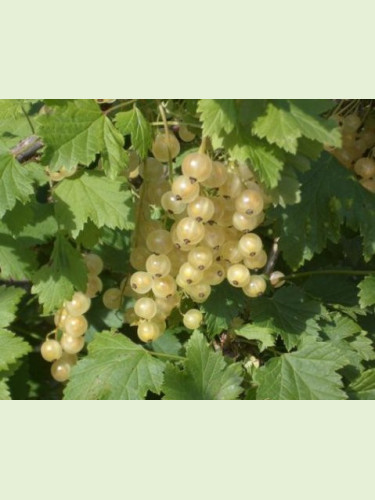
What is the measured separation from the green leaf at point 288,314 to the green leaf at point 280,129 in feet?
1.89

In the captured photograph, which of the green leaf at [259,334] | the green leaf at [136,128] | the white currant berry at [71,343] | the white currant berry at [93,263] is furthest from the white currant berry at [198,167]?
the white currant berry at [71,343]

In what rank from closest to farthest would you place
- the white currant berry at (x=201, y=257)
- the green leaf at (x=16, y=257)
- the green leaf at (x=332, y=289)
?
1. the white currant berry at (x=201, y=257)
2. the green leaf at (x=16, y=257)
3. the green leaf at (x=332, y=289)

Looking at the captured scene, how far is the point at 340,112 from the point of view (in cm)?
154

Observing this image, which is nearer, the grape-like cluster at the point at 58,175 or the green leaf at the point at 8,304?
the grape-like cluster at the point at 58,175

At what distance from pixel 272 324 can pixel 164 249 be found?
0.33 m

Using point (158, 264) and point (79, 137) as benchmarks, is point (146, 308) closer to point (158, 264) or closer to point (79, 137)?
point (158, 264)

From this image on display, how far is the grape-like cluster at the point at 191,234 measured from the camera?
1.28m

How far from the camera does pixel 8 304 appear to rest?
1.74 m

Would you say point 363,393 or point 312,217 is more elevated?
point 312,217

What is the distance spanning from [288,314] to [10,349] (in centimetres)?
68

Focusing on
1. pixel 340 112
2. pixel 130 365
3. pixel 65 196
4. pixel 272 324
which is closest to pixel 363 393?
pixel 272 324

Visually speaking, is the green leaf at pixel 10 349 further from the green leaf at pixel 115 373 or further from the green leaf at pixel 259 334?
the green leaf at pixel 259 334

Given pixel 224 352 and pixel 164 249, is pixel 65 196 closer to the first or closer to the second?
pixel 164 249

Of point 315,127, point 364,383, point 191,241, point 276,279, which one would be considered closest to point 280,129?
point 315,127
